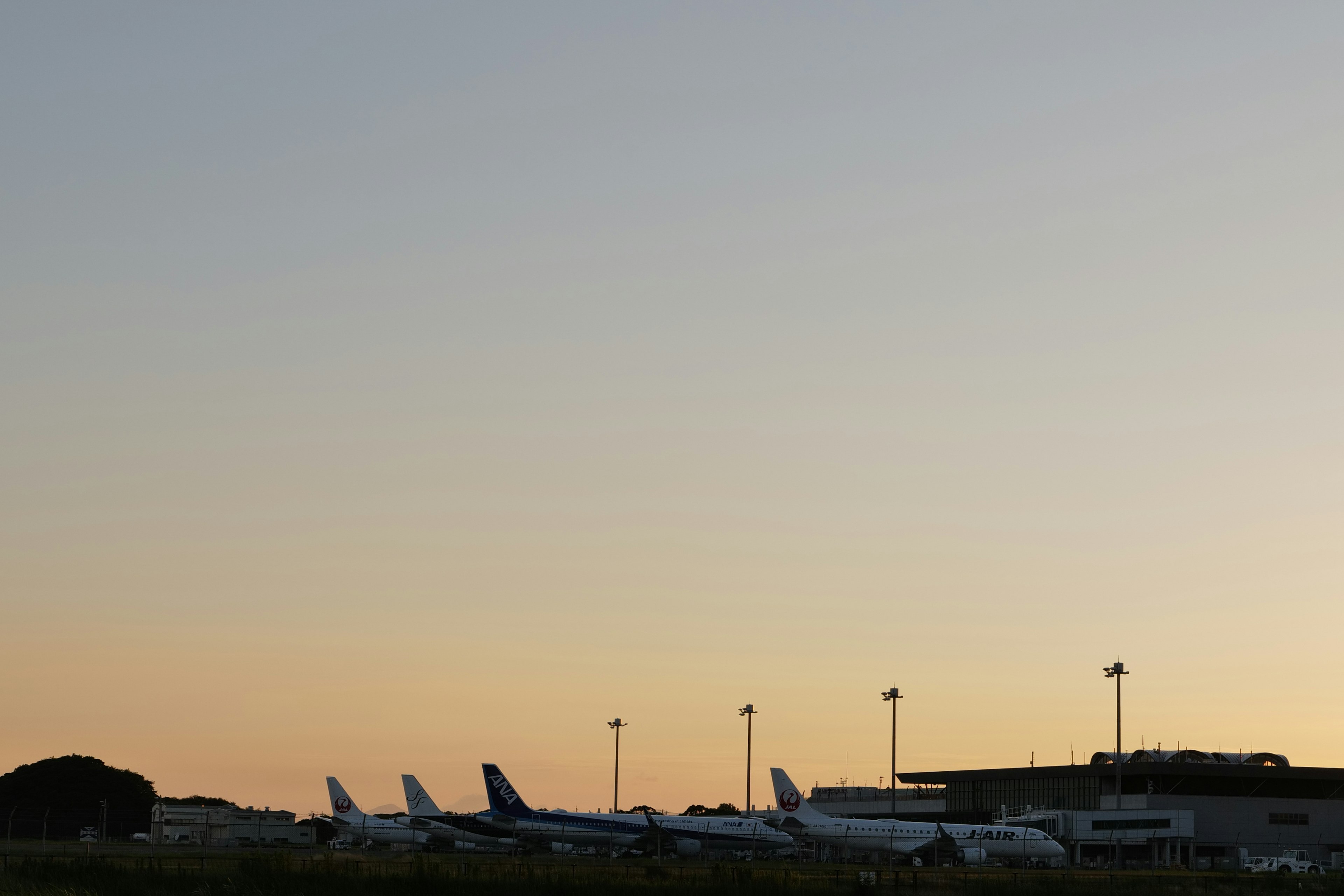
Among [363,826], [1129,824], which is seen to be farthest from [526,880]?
[1129,824]

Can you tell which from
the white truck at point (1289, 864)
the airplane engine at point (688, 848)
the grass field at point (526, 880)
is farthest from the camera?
the airplane engine at point (688, 848)

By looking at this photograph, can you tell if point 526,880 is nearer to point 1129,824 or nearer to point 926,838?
point 926,838

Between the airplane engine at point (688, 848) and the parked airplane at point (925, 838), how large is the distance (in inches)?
239

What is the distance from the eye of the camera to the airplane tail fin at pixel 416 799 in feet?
404

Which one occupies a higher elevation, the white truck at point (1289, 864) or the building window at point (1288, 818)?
the building window at point (1288, 818)

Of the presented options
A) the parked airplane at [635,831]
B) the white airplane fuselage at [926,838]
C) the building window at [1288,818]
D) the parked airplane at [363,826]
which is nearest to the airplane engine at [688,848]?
the parked airplane at [635,831]

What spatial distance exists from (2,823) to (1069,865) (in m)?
133

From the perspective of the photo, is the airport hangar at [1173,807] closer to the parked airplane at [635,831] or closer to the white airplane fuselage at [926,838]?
the white airplane fuselage at [926,838]

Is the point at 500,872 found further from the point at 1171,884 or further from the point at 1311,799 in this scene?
the point at 1311,799

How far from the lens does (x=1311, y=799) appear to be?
13375 cm

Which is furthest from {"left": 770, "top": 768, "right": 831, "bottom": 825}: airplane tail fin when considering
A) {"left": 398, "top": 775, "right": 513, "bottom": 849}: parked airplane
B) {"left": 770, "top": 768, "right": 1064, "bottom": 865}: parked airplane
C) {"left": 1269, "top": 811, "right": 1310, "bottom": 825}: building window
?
{"left": 1269, "top": 811, "right": 1310, "bottom": 825}: building window

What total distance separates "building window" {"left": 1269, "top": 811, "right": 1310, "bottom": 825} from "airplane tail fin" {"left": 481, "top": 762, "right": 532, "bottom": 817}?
215 feet

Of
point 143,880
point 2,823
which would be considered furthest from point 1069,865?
point 2,823

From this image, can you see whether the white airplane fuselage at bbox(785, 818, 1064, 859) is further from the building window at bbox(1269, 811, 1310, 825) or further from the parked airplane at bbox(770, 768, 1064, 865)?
the building window at bbox(1269, 811, 1310, 825)
